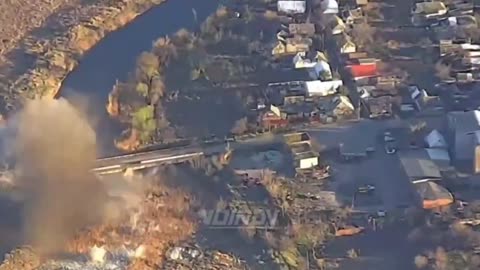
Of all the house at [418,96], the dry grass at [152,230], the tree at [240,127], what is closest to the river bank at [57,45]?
the tree at [240,127]

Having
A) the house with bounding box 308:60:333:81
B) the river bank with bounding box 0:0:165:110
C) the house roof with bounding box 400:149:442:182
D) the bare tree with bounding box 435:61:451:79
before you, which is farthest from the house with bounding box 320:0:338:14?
the house roof with bounding box 400:149:442:182

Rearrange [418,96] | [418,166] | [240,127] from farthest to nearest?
[418,96], [240,127], [418,166]

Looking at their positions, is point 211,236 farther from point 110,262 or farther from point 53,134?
point 53,134

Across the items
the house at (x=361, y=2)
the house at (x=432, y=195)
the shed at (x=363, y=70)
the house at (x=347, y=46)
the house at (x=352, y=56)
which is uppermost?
the house at (x=361, y=2)

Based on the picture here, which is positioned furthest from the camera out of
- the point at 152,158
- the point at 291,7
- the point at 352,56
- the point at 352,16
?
the point at 291,7

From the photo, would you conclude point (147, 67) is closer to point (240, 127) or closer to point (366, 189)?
point (240, 127)

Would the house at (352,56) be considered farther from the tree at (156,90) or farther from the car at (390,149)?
the tree at (156,90)

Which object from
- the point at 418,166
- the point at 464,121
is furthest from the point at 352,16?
the point at 418,166
